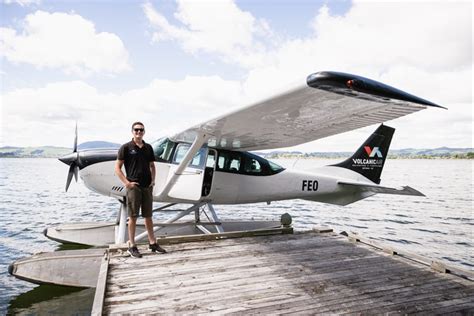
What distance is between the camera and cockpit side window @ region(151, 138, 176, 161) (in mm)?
6285

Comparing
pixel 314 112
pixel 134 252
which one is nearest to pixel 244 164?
pixel 134 252

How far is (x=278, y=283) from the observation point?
11.1 feet

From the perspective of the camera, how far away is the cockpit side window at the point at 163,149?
6.29 meters

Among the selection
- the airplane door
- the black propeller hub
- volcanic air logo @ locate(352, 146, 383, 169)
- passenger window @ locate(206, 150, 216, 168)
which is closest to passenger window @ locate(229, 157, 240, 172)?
passenger window @ locate(206, 150, 216, 168)

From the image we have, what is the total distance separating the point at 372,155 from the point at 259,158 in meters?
3.68

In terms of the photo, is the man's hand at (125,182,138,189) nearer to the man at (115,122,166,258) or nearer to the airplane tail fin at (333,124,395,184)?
the man at (115,122,166,258)

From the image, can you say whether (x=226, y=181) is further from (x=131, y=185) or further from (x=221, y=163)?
(x=131, y=185)

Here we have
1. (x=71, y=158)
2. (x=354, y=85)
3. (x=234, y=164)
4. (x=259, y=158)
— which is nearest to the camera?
(x=354, y=85)

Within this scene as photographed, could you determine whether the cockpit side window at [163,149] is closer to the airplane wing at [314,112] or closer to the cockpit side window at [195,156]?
the cockpit side window at [195,156]

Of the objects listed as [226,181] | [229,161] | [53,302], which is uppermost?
[229,161]

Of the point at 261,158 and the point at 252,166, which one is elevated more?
the point at 261,158

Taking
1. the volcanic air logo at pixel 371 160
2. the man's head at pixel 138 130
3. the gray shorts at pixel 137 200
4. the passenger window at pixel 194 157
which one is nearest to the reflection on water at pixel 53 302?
the gray shorts at pixel 137 200

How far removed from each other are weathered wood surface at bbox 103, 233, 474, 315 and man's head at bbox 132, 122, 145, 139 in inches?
65.9

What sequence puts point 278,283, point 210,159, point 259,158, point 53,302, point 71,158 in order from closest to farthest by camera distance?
point 278,283 → point 53,302 → point 71,158 → point 210,159 → point 259,158
